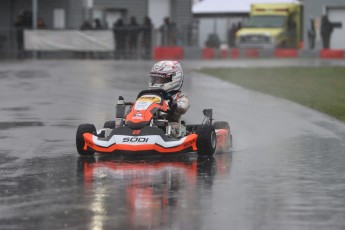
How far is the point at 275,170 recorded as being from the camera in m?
11.2

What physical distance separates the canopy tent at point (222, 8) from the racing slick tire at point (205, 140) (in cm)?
4554

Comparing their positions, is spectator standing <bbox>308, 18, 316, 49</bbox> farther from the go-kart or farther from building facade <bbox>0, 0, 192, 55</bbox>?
the go-kart

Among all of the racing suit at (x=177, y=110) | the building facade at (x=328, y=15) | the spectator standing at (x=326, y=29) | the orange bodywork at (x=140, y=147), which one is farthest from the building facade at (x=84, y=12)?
the orange bodywork at (x=140, y=147)

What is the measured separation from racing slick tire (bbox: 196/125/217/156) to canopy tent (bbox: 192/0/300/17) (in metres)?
Answer: 45.5

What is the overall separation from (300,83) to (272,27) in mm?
26216

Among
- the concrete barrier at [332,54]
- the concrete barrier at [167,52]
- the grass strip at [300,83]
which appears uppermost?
the grass strip at [300,83]

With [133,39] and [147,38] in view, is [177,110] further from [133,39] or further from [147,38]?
[147,38]

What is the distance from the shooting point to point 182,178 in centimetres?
1045

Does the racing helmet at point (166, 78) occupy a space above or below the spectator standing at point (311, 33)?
above

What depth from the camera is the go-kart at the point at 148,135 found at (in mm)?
11758

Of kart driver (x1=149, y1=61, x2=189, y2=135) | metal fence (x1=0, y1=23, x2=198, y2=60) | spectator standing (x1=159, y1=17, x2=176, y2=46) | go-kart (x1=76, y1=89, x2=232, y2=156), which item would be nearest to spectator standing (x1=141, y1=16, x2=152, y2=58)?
metal fence (x1=0, y1=23, x2=198, y2=60)

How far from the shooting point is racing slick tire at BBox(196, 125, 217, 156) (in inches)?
472

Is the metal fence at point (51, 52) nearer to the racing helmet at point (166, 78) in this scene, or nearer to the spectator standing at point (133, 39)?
the spectator standing at point (133, 39)

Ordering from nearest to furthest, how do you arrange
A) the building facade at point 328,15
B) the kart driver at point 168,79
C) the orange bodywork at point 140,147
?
the orange bodywork at point 140,147 → the kart driver at point 168,79 → the building facade at point 328,15
